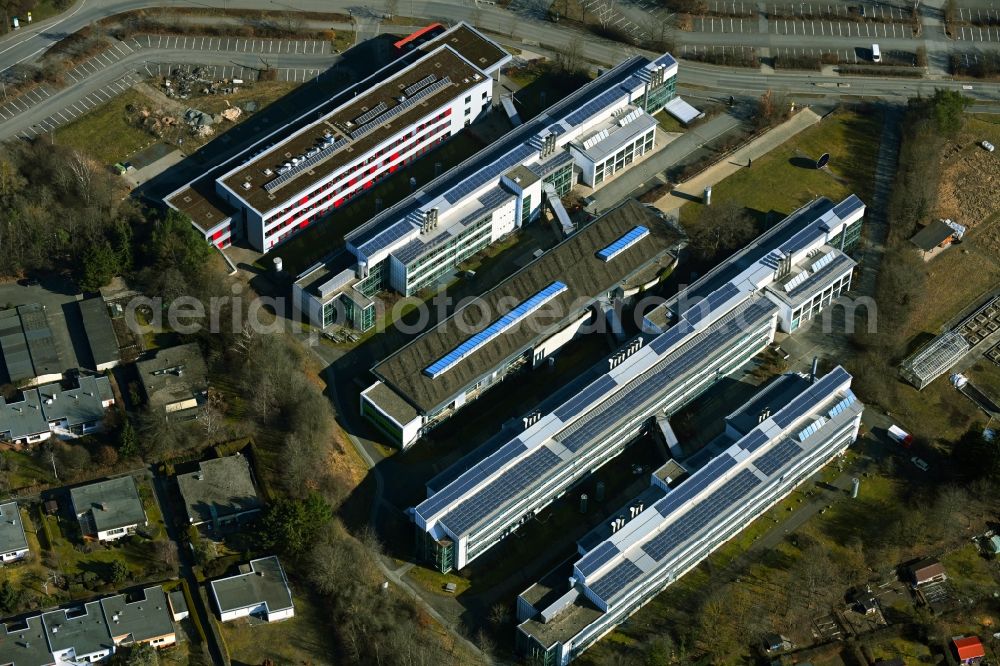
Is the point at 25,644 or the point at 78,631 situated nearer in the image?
the point at 25,644

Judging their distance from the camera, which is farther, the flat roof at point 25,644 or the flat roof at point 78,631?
Answer: the flat roof at point 78,631

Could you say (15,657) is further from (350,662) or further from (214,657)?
(350,662)

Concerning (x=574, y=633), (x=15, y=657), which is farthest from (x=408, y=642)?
(x=15, y=657)

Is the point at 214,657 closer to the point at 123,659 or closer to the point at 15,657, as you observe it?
the point at 123,659

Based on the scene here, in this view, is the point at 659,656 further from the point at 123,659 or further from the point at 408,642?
the point at 123,659

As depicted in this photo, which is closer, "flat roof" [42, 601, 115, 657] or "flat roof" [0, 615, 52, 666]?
"flat roof" [0, 615, 52, 666]

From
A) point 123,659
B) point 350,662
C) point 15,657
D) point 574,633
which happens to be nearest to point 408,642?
point 350,662

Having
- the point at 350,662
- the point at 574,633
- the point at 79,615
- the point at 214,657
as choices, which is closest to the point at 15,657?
the point at 79,615
